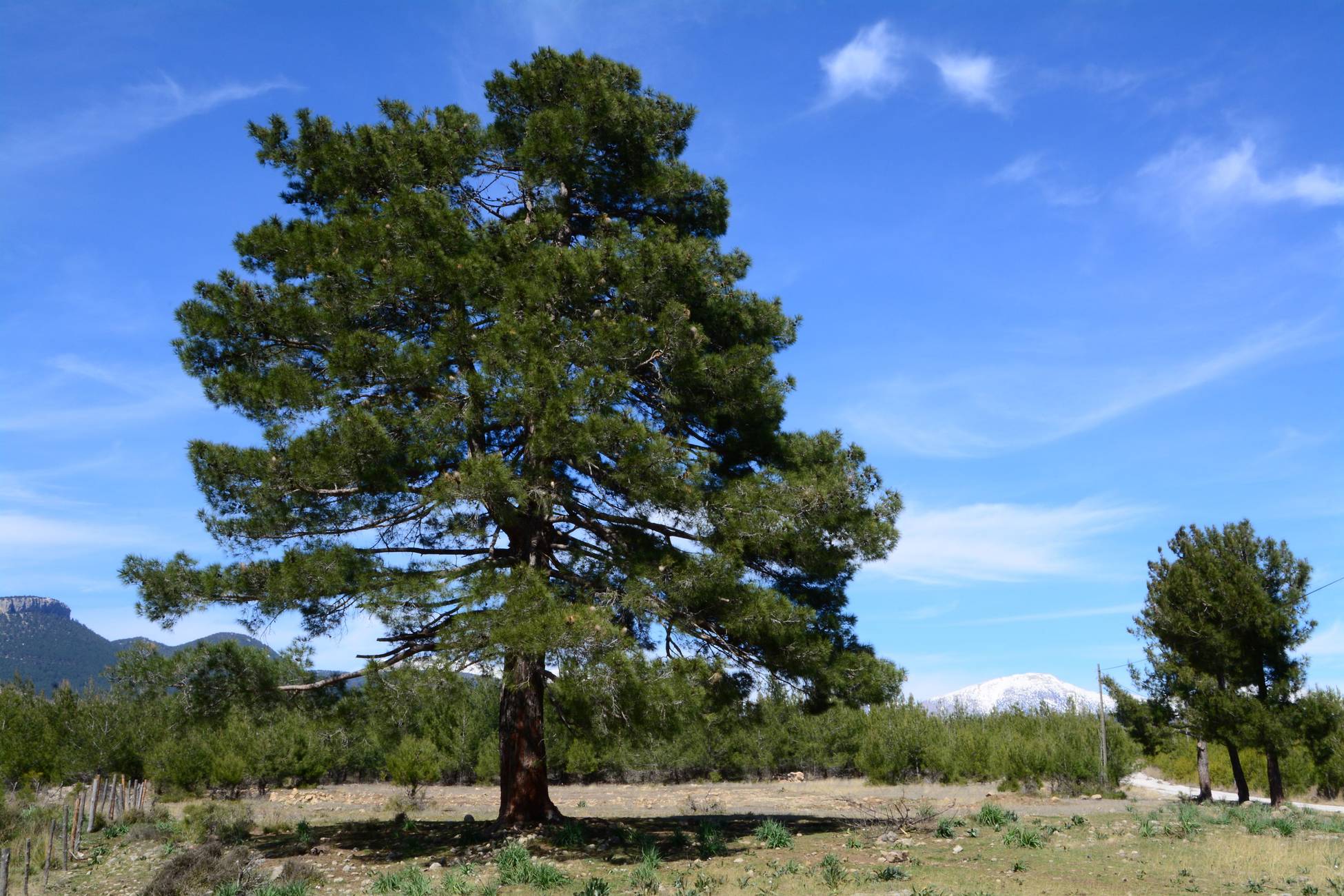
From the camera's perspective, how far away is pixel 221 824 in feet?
56.7

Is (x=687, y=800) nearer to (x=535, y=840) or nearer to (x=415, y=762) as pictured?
(x=535, y=840)

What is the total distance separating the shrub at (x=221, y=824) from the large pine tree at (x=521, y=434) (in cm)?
540

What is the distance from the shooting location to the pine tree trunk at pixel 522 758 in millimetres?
13531

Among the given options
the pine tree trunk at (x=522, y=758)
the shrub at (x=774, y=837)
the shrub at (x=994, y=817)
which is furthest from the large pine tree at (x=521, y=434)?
the shrub at (x=994, y=817)

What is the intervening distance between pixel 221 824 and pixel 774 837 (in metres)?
11.4

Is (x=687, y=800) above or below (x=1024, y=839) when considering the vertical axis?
below

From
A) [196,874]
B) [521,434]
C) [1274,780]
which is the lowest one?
[1274,780]

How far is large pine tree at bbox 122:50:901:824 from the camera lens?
466 inches

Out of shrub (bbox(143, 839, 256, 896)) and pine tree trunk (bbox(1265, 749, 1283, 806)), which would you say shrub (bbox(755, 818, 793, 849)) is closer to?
shrub (bbox(143, 839, 256, 896))

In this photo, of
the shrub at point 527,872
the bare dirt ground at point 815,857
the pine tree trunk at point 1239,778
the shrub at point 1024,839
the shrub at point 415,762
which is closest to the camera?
the bare dirt ground at point 815,857

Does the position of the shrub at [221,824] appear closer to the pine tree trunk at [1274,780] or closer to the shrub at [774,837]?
the shrub at [774,837]

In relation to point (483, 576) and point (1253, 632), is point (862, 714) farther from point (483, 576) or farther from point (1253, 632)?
point (483, 576)

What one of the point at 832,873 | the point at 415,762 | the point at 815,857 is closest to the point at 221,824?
the point at 815,857

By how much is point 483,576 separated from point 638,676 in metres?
2.77
